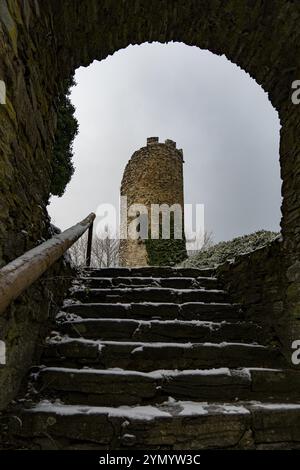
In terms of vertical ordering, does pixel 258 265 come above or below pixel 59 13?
below

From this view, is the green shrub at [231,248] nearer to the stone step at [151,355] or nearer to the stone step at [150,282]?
the stone step at [150,282]

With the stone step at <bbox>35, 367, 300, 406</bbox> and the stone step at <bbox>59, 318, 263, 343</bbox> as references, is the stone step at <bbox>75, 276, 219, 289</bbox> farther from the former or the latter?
the stone step at <bbox>35, 367, 300, 406</bbox>

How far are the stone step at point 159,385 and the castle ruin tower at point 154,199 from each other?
7721mm

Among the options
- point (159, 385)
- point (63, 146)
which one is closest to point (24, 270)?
point (159, 385)

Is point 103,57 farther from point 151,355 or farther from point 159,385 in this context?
point 159,385

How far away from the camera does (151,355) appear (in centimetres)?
233

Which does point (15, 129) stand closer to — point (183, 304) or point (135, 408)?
point (135, 408)

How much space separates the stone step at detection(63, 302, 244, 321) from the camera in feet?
9.36

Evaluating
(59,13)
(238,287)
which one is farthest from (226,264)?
(59,13)

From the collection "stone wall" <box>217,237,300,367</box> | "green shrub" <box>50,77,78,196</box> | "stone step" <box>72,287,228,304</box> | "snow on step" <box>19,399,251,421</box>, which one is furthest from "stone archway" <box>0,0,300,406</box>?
"green shrub" <box>50,77,78,196</box>

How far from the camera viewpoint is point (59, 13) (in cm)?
254

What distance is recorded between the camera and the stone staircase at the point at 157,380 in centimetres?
170

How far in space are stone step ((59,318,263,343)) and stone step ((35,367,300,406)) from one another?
42cm

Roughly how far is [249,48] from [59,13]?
177 cm
